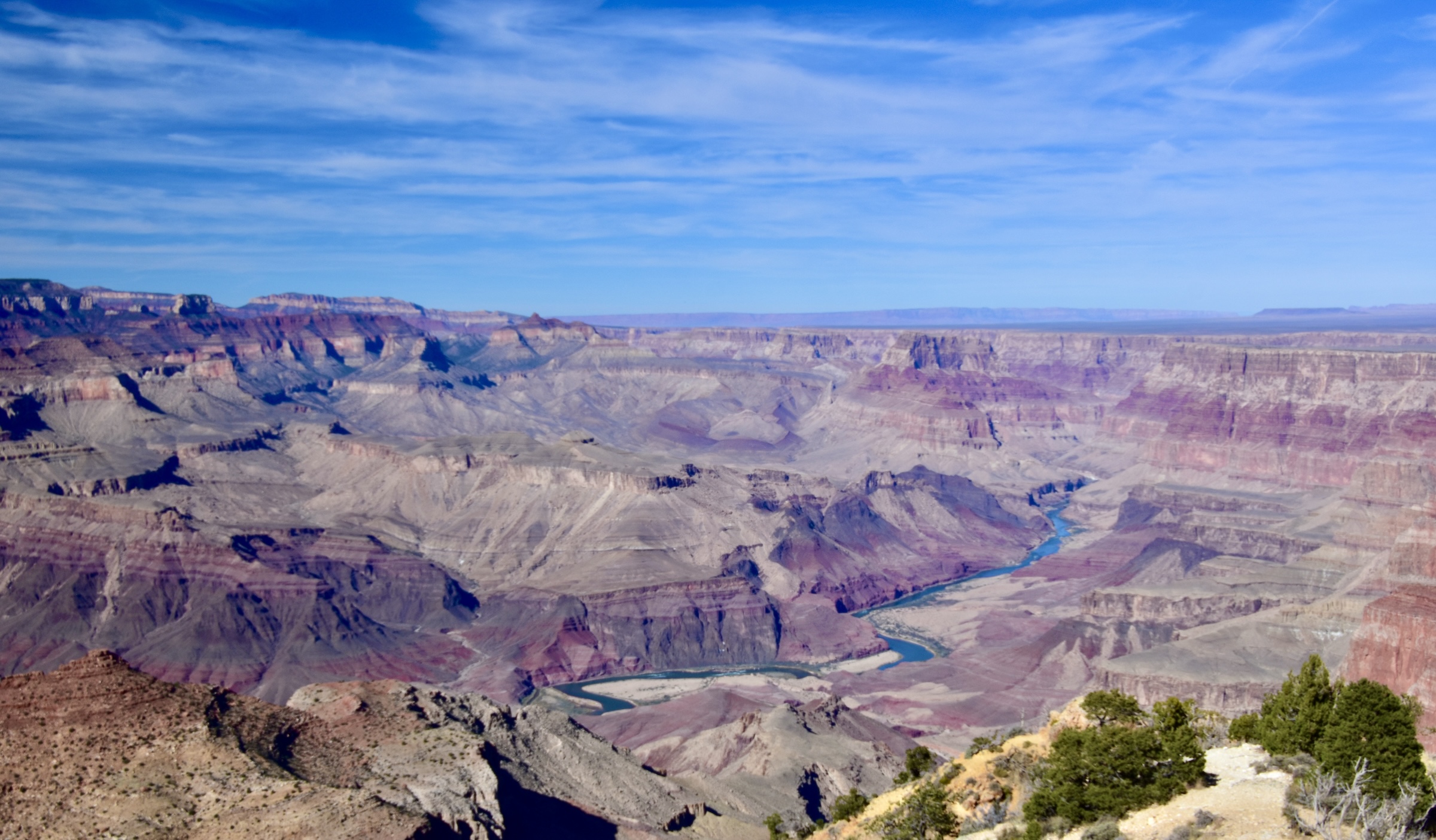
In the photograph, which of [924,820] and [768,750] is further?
[768,750]

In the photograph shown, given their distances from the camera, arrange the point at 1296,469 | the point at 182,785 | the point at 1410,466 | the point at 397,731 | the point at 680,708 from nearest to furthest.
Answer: the point at 182,785 → the point at 397,731 → the point at 680,708 → the point at 1410,466 → the point at 1296,469

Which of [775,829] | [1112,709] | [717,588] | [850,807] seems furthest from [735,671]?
[1112,709]

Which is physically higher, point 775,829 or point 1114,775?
point 1114,775

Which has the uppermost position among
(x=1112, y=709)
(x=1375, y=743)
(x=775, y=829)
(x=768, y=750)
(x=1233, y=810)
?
(x=1375, y=743)

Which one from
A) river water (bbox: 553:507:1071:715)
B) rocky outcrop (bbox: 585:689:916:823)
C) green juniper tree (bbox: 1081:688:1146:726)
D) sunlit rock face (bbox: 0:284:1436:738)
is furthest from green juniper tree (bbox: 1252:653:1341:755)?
river water (bbox: 553:507:1071:715)

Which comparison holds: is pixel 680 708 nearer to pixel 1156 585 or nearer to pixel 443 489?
pixel 1156 585

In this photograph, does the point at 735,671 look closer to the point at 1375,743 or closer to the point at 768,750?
the point at 768,750

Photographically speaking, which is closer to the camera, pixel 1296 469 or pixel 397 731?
pixel 397 731

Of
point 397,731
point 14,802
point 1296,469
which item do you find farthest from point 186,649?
point 1296,469

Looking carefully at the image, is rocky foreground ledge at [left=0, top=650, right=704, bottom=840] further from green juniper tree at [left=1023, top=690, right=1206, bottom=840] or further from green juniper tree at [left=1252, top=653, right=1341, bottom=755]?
green juniper tree at [left=1252, top=653, right=1341, bottom=755]
